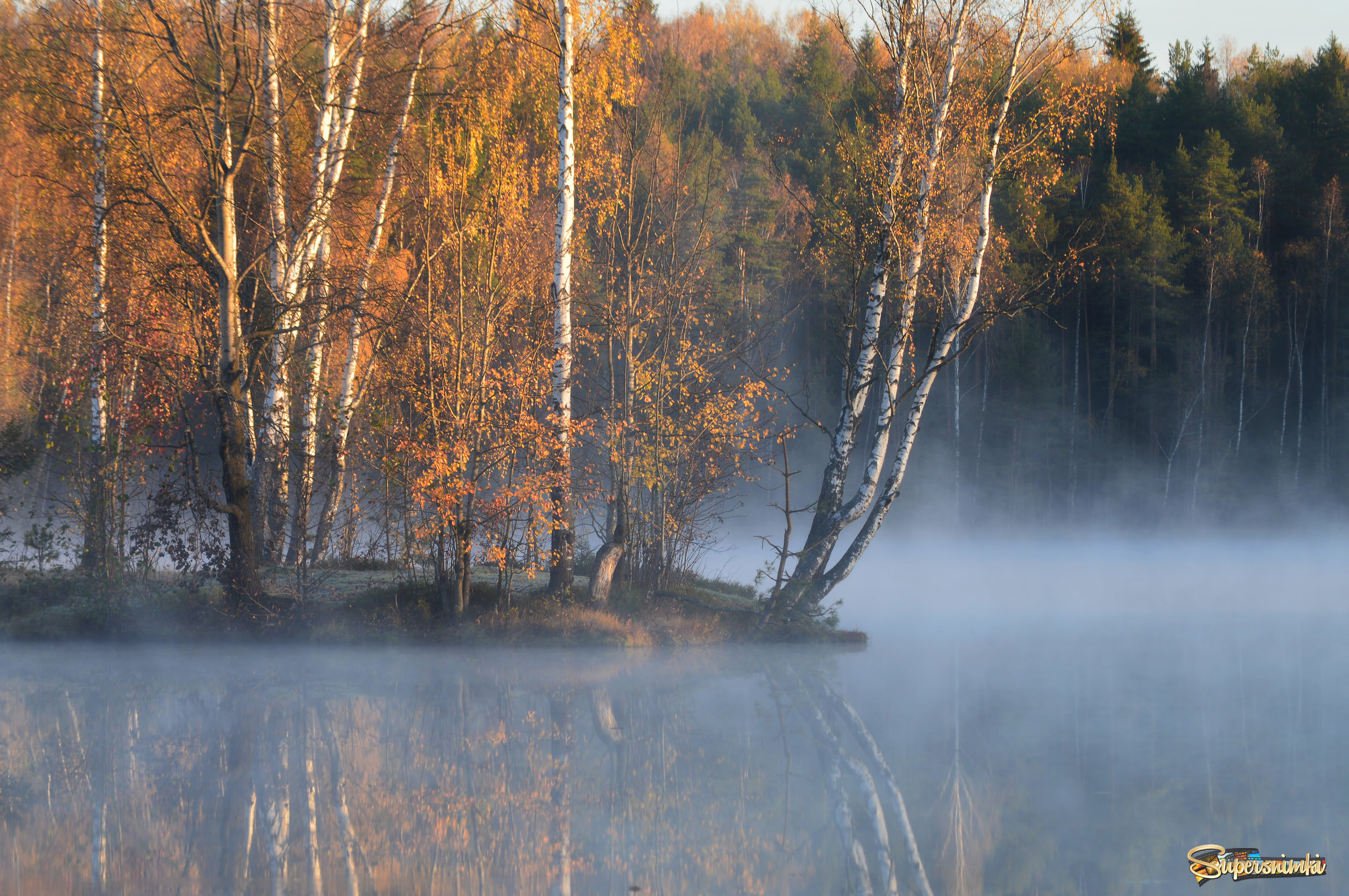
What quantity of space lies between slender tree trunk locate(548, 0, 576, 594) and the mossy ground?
39.3 inches

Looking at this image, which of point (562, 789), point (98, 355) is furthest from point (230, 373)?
point (562, 789)

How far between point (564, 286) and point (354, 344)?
4.67 meters

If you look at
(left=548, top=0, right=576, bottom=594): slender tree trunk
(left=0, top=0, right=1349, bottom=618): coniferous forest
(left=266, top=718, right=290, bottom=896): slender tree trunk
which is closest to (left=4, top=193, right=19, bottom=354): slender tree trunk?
(left=0, top=0, right=1349, bottom=618): coniferous forest

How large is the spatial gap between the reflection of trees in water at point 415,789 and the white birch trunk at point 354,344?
4.10 metres

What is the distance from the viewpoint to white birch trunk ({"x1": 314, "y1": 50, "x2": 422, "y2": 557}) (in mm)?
12578

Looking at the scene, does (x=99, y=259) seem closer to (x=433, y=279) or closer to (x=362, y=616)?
(x=433, y=279)

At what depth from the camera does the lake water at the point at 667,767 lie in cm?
502

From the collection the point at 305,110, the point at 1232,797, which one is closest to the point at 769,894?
the point at 1232,797

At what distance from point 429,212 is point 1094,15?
8.63 metres

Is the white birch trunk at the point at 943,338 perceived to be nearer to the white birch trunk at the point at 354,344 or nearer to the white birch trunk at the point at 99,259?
the white birch trunk at the point at 354,344

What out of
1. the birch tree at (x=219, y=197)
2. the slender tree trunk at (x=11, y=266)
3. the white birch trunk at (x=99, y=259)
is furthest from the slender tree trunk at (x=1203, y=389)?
the slender tree trunk at (x=11, y=266)

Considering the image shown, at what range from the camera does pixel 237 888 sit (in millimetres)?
4676

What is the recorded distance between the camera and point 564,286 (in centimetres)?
1125

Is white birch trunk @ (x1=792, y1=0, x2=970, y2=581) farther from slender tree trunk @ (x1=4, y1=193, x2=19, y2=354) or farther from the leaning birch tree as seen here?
slender tree trunk @ (x1=4, y1=193, x2=19, y2=354)
